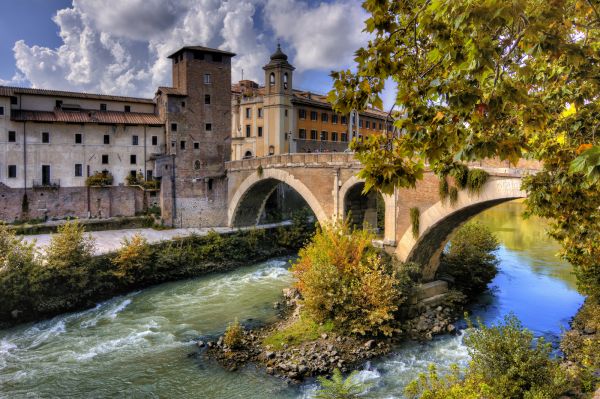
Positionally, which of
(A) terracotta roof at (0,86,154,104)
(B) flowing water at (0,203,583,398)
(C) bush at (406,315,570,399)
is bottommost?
(B) flowing water at (0,203,583,398)

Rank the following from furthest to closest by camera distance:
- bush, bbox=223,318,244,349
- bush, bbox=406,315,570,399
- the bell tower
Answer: the bell tower
bush, bbox=223,318,244,349
bush, bbox=406,315,570,399

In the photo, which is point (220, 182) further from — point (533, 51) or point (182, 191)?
point (533, 51)

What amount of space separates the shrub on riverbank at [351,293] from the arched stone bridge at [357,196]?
289 centimetres

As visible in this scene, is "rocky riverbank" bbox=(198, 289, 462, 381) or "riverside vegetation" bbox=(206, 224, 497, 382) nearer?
"rocky riverbank" bbox=(198, 289, 462, 381)

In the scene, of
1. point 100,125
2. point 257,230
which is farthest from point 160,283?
point 100,125

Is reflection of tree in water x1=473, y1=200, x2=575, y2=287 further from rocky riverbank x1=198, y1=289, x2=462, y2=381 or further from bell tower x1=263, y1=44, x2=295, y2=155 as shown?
bell tower x1=263, y1=44, x2=295, y2=155

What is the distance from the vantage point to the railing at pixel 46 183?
1135 inches

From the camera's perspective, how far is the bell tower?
1453 inches

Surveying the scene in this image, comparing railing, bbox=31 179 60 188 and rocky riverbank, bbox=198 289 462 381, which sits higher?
railing, bbox=31 179 60 188

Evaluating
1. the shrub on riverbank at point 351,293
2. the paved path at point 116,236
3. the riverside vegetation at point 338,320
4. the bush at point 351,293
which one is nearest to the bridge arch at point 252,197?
the paved path at point 116,236

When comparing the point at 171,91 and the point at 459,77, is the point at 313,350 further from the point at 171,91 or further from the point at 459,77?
the point at 171,91

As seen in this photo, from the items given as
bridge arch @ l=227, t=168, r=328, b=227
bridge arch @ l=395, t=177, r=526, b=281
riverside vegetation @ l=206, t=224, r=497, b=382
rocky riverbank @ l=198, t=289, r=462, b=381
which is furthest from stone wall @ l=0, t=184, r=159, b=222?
bridge arch @ l=395, t=177, r=526, b=281

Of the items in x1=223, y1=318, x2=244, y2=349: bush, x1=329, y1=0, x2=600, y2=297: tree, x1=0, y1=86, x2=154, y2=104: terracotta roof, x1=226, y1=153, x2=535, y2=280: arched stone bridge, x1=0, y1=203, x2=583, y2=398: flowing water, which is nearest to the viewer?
x1=329, y1=0, x2=600, y2=297: tree

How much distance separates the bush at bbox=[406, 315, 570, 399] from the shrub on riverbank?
16.3 ft
